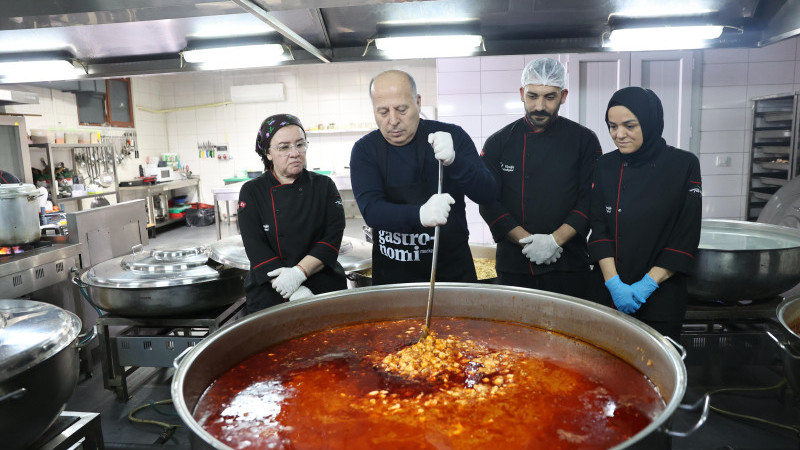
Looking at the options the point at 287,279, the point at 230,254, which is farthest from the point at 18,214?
the point at 287,279

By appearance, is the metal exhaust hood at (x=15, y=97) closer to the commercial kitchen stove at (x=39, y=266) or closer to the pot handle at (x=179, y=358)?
the commercial kitchen stove at (x=39, y=266)

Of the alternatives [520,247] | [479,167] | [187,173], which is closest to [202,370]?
[479,167]

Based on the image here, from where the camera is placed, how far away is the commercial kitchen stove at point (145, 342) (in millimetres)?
2535

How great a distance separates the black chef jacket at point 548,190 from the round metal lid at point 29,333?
5.05 feet

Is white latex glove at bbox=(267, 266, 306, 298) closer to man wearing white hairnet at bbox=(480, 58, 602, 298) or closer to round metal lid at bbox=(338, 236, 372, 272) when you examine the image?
round metal lid at bbox=(338, 236, 372, 272)

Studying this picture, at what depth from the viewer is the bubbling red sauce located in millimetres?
1055

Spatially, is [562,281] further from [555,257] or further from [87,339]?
[87,339]

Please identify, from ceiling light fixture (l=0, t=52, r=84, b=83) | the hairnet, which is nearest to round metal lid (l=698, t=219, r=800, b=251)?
the hairnet

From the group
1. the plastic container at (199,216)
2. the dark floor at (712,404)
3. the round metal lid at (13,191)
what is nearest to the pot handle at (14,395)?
the dark floor at (712,404)

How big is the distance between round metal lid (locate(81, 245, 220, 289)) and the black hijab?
2.01 m

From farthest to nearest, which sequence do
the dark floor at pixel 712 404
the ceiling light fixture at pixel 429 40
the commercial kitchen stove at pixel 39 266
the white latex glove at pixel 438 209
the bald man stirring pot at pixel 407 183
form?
1. the commercial kitchen stove at pixel 39 266
2. the ceiling light fixture at pixel 429 40
3. the dark floor at pixel 712 404
4. the bald man stirring pot at pixel 407 183
5. the white latex glove at pixel 438 209

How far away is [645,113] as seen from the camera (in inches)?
70.7

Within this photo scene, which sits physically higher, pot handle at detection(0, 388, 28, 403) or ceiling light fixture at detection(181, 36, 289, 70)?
ceiling light fixture at detection(181, 36, 289, 70)

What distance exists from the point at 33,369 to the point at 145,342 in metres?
1.38
